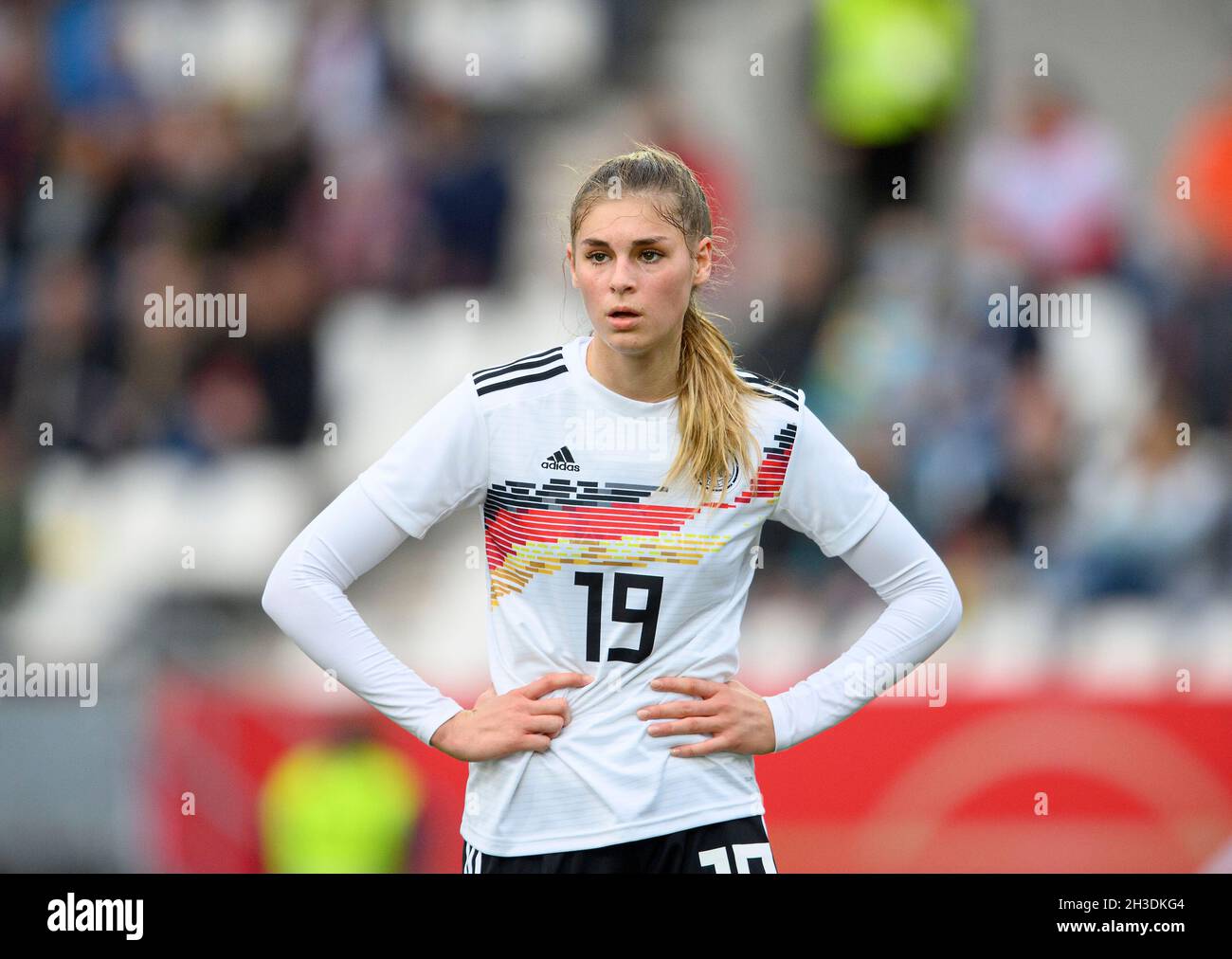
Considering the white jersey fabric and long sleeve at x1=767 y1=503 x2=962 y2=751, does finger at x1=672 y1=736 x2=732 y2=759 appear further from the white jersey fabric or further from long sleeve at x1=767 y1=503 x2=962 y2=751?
long sleeve at x1=767 y1=503 x2=962 y2=751

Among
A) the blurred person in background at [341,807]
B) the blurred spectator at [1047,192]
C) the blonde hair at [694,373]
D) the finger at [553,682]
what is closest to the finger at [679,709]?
the finger at [553,682]

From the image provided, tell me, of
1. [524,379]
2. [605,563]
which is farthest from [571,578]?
[524,379]

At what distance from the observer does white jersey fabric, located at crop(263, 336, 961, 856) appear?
345 cm

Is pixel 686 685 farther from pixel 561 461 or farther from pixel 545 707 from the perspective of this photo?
pixel 561 461

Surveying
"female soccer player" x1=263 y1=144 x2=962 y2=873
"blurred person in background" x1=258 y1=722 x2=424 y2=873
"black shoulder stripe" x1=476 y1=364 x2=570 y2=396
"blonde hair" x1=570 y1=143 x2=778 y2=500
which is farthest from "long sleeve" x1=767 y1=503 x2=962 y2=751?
"blurred person in background" x1=258 y1=722 x2=424 y2=873

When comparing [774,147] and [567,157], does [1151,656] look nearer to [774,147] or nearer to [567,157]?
[774,147]

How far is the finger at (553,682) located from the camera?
3.43 meters

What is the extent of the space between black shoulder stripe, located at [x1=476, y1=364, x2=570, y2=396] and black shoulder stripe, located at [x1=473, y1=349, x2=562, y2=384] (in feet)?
0.07

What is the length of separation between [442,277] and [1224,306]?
392 centimetres

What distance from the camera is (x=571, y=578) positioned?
3471mm

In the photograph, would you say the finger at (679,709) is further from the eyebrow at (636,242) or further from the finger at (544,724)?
the eyebrow at (636,242)

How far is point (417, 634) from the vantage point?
24.9ft

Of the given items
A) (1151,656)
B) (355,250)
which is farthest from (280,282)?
(1151,656)

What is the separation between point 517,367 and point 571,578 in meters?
0.48
